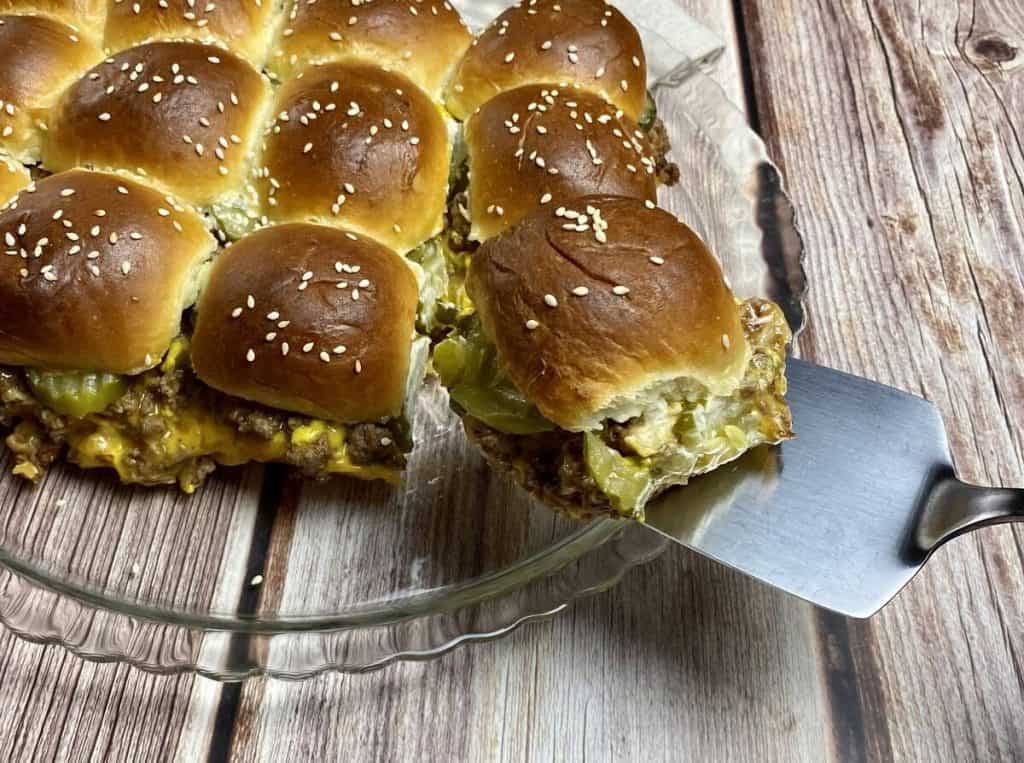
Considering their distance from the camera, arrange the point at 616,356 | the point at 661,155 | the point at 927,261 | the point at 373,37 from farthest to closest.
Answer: the point at 927,261
the point at 661,155
the point at 373,37
the point at 616,356

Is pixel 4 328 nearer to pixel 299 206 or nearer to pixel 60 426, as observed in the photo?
pixel 60 426

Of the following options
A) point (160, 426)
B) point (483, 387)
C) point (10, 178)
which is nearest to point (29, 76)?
point (10, 178)

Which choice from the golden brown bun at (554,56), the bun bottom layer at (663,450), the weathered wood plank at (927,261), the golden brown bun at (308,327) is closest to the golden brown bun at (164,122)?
the golden brown bun at (308,327)

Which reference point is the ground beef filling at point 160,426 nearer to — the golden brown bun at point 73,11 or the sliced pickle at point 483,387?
the sliced pickle at point 483,387

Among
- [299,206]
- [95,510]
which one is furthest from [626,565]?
[95,510]

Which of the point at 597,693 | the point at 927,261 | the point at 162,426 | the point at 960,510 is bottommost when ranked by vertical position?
the point at 597,693

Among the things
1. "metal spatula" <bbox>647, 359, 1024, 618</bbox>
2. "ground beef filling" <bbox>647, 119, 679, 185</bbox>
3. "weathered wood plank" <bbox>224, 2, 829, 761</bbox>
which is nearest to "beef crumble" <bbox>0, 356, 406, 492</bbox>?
"weathered wood plank" <bbox>224, 2, 829, 761</bbox>

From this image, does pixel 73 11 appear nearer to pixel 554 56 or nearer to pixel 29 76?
pixel 29 76
